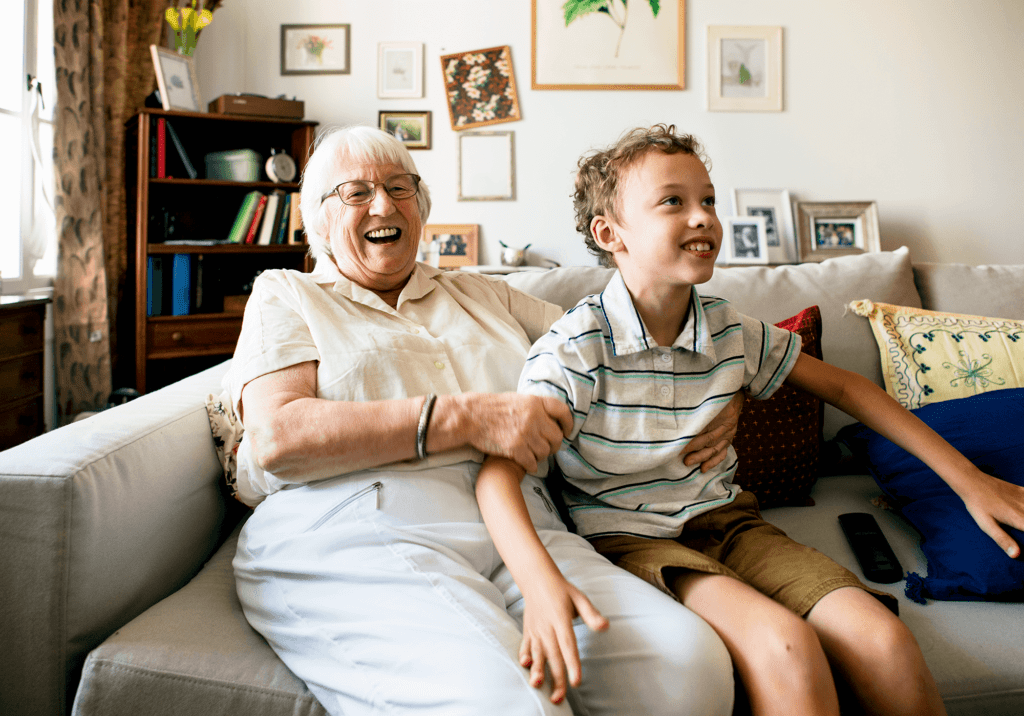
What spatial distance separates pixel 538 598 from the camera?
798 mm

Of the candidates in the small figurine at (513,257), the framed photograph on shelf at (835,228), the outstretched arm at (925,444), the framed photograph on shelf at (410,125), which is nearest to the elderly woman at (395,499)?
the outstretched arm at (925,444)

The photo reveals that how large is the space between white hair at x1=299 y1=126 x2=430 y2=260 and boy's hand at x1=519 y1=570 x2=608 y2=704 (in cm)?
82

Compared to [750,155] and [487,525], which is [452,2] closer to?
[750,155]

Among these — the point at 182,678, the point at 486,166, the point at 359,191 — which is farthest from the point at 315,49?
the point at 182,678

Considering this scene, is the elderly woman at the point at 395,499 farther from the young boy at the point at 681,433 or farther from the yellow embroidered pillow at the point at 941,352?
the yellow embroidered pillow at the point at 941,352

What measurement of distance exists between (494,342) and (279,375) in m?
0.38

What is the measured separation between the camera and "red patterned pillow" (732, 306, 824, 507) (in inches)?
55.0

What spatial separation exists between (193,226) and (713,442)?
2989mm

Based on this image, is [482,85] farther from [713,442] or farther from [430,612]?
[430,612]

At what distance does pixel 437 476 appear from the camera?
40.0 inches

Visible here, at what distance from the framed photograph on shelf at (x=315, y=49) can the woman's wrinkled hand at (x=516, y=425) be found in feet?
9.59

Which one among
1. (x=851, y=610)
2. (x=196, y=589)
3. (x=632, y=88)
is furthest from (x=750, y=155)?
(x=196, y=589)

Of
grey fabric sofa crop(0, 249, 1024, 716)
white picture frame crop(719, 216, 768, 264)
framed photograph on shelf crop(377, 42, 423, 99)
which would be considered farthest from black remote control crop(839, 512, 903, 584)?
framed photograph on shelf crop(377, 42, 423, 99)

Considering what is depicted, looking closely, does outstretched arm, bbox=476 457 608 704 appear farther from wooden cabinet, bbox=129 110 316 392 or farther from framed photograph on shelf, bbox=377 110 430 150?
framed photograph on shelf, bbox=377 110 430 150
